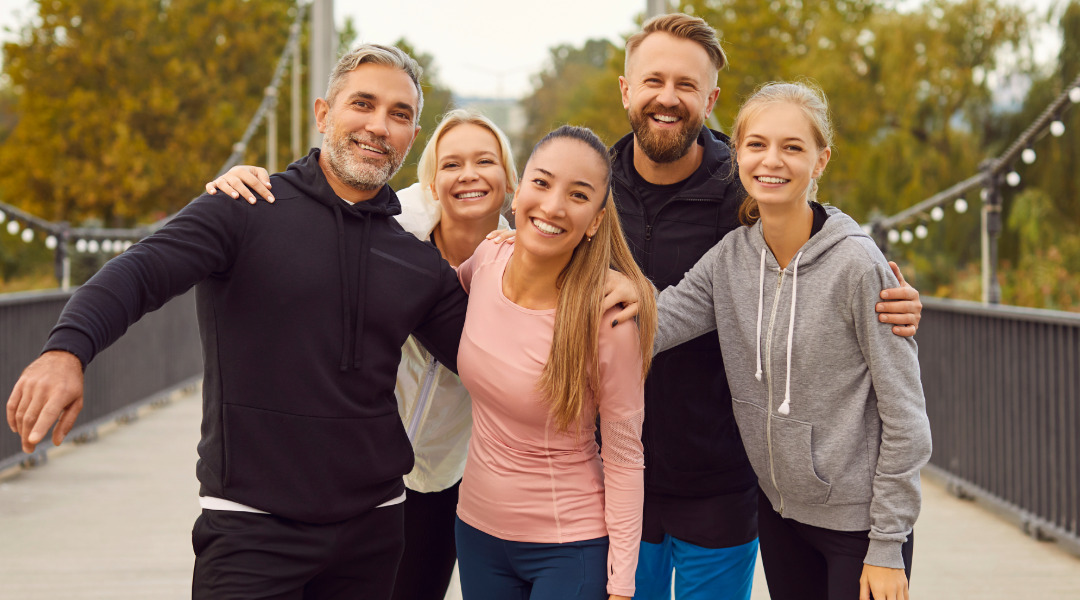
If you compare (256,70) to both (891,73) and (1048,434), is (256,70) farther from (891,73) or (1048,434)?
(1048,434)

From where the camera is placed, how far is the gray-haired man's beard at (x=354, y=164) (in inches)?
99.1

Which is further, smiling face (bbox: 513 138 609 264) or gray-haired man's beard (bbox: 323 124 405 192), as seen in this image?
gray-haired man's beard (bbox: 323 124 405 192)

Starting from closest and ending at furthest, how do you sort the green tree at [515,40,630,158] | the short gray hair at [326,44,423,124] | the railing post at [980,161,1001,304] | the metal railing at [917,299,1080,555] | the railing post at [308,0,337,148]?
the short gray hair at [326,44,423,124]
the metal railing at [917,299,1080,555]
the railing post at [980,161,1001,304]
the railing post at [308,0,337,148]
the green tree at [515,40,630,158]

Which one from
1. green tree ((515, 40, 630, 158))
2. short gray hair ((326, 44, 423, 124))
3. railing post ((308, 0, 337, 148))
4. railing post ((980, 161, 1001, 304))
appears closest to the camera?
short gray hair ((326, 44, 423, 124))

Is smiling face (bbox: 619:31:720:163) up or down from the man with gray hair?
up

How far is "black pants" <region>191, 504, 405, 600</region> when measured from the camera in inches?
88.2

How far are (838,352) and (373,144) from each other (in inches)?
50.1

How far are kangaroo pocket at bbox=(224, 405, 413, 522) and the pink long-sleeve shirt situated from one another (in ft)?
1.05

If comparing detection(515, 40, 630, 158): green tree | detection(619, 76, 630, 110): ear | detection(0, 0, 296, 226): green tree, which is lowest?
detection(619, 76, 630, 110): ear

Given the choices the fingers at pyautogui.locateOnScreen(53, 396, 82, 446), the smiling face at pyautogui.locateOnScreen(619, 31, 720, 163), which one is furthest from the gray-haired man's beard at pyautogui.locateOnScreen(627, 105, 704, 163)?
the fingers at pyautogui.locateOnScreen(53, 396, 82, 446)

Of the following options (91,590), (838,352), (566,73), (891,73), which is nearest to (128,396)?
(91,590)

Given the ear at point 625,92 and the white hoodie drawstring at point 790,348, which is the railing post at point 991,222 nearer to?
the ear at point 625,92

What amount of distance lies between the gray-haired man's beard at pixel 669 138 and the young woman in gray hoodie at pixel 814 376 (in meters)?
0.30

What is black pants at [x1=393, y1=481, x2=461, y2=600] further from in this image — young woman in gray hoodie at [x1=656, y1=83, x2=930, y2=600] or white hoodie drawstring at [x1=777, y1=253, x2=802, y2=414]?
white hoodie drawstring at [x1=777, y1=253, x2=802, y2=414]
